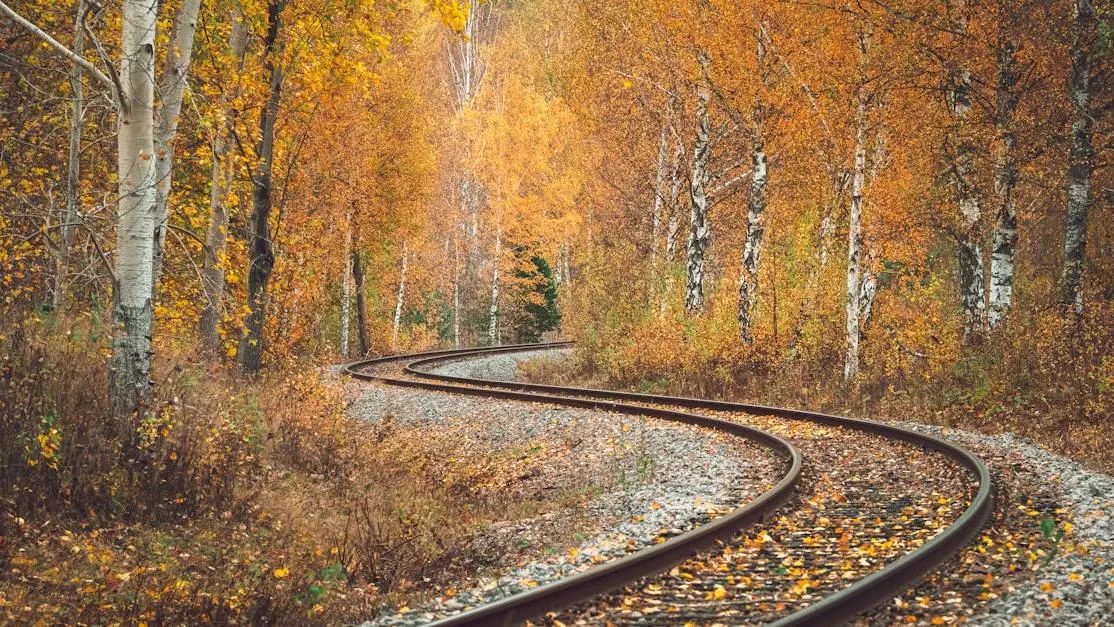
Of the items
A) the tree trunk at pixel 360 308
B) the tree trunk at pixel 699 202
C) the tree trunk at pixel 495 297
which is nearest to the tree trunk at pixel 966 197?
the tree trunk at pixel 699 202

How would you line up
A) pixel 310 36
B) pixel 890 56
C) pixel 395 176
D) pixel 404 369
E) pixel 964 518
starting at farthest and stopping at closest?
pixel 395 176
pixel 404 369
pixel 890 56
pixel 310 36
pixel 964 518

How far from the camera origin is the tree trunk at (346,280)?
97.5 feet

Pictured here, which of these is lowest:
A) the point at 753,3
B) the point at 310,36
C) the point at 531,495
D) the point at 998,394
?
the point at 531,495

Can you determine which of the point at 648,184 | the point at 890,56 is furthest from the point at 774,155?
the point at 890,56

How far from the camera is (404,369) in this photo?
82.8 feet

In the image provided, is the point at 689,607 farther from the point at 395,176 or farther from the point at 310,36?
the point at 395,176

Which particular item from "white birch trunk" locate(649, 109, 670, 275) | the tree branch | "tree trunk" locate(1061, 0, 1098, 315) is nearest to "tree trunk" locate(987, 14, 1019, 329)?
"tree trunk" locate(1061, 0, 1098, 315)

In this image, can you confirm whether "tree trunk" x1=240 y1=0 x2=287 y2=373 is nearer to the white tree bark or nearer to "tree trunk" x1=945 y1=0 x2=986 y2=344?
the white tree bark

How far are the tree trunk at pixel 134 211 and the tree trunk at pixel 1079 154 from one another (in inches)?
526

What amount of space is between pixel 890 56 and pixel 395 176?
18144 millimetres

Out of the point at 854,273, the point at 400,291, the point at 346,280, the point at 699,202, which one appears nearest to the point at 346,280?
the point at 346,280

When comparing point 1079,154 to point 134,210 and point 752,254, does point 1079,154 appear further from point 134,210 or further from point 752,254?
point 134,210

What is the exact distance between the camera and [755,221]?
20062 mm

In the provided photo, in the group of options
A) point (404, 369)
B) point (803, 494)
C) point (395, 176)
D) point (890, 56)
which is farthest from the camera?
point (395, 176)
